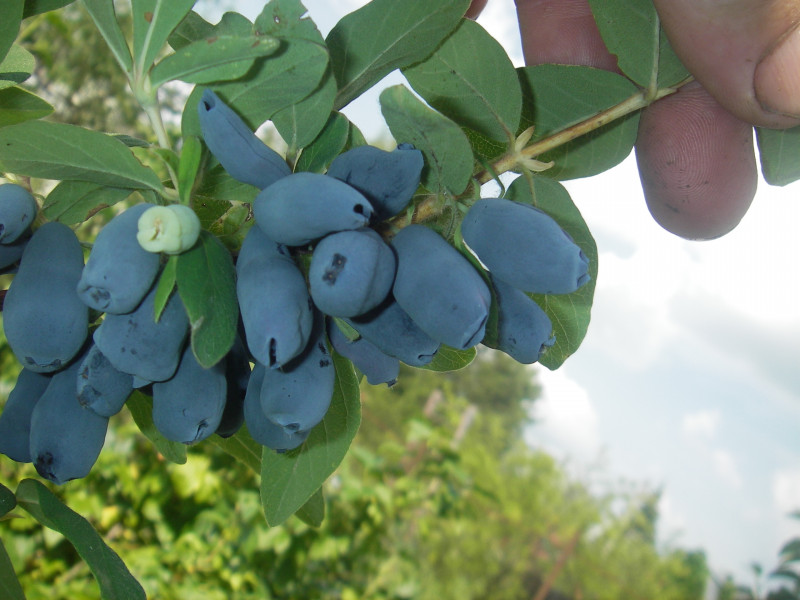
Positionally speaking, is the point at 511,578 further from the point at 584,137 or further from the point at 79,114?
the point at 79,114

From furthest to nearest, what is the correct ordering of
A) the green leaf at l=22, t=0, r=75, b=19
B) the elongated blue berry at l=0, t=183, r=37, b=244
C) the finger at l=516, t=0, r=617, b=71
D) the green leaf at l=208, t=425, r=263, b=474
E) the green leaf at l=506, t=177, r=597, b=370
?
1. the finger at l=516, t=0, r=617, b=71
2. the green leaf at l=208, t=425, r=263, b=474
3. the green leaf at l=506, t=177, r=597, b=370
4. the green leaf at l=22, t=0, r=75, b=19
5. the elongated blue berry at l=0, t=183, r=37, b=244

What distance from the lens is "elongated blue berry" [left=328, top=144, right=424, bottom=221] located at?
0.62 m

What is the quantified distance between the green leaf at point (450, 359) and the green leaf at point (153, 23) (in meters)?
0.49

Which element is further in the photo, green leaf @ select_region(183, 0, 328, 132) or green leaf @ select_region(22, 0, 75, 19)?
green leaf @ select_region(22, 0, 75, 19)

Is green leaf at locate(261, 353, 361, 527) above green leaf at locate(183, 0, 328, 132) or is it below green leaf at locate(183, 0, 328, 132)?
below

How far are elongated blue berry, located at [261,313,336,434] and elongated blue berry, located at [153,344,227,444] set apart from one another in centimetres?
6

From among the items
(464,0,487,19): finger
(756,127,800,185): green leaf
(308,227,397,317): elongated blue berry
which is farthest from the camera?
(464,0,487,19): finger

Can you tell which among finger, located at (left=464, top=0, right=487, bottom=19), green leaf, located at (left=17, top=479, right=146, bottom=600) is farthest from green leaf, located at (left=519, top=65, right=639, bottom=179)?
finger, located at (left=464, top=0, right=487, bottom=19)

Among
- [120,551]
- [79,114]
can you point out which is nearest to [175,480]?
[120,551]

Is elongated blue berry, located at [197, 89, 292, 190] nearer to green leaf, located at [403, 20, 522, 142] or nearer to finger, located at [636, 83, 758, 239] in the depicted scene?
green leaf, located at [403, 20, 522, 142]

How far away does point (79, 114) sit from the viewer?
6.66 metres

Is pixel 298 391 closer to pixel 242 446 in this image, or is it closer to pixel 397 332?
pixel 397 332

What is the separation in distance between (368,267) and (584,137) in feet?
2.20

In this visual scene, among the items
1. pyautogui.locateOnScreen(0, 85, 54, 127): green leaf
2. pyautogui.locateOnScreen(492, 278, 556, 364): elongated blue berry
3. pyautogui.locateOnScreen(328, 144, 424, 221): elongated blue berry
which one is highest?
pyautogui.locateOnScreen(328, 144, 424, 221): elongated blue berry
